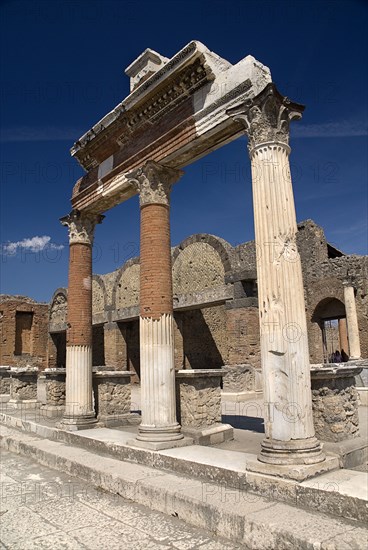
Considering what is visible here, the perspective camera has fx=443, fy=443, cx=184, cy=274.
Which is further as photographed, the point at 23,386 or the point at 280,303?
the point at 23,386

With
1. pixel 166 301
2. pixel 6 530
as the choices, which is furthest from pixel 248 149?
pixel 6 530

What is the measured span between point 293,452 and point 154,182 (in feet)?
14.3

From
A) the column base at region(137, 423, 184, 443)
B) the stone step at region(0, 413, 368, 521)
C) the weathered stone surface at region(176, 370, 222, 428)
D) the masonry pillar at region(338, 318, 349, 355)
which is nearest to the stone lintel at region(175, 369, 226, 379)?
the weathered stone surface at region(176, 370, 222, 428)

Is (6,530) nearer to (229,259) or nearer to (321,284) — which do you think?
(229,259)

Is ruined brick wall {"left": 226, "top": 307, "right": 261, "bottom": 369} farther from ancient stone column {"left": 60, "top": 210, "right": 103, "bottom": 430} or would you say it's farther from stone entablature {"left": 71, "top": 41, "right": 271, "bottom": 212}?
stone entablature {"left": 71, "top": 41, "right": 271, "bottom": 212}

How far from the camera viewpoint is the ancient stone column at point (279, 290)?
13.9 feet

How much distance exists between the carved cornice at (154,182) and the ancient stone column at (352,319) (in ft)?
37.6

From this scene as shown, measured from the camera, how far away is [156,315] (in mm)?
6359

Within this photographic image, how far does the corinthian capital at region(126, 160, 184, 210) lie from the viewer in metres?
6.79

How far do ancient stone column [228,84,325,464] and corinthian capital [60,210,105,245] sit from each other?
15.2 ft

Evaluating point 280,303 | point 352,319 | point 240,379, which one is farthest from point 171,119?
point 352,319

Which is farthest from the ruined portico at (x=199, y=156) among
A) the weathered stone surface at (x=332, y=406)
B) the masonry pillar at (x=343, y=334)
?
the masonry pillar at (x=343, y=334)

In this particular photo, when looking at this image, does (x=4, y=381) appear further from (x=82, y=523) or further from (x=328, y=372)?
(x=328, y=372)

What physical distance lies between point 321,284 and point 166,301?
12.6 m
